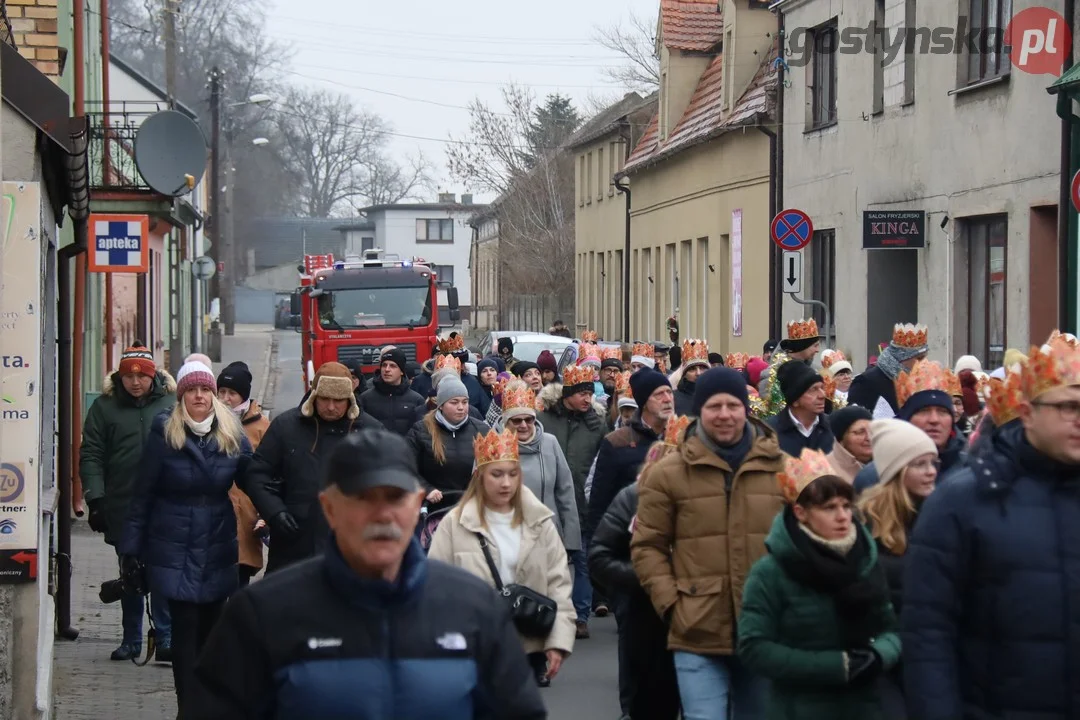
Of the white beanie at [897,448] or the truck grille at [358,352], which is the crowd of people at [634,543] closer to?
the white beanie at [897,448]

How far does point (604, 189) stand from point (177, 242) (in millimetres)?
11834

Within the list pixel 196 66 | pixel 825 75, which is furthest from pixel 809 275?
pixel 196 66

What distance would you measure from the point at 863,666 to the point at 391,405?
781cm

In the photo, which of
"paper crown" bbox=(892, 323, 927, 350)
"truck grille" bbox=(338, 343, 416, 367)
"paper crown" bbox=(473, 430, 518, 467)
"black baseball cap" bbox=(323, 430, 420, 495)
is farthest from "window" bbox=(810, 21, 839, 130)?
"black baseball cap" bbox=(323, 430, 420, 495)

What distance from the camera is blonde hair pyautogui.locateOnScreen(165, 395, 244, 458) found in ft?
25.7

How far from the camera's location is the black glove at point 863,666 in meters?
4.98

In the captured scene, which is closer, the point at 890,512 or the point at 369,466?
the point at 369,466

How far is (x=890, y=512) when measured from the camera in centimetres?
545

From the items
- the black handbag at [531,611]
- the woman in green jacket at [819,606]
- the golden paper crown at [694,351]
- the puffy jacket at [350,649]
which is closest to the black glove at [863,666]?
the woman in green jacket at [819,606]

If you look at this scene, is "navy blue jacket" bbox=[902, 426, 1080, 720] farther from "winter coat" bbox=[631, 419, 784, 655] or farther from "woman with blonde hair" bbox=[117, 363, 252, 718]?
"woman with blonde hair" bbox=[117, 363, 252, 718]

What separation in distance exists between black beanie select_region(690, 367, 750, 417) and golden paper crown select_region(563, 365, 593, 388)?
5138 millimetres

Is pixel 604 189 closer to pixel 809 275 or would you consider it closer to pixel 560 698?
pixel 809 275

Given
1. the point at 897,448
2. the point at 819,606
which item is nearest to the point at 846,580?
the point at 819,606

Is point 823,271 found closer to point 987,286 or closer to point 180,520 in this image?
point 987,286
